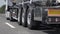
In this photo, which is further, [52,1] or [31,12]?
[31,12]

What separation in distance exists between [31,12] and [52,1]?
181 centimetres

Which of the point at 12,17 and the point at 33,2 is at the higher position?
the point at 33,2

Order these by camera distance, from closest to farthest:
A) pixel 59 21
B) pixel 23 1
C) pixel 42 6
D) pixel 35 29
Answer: pixel 59 21 → pixel 42 6 → pixel 35 29 → pixel 23 1

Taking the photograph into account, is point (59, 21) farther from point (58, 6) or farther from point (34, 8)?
point (34, 8)

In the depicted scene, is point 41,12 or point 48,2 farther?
point 48,2

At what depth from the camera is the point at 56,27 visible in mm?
14883

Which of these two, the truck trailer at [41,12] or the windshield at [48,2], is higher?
the windshield at [48,2]

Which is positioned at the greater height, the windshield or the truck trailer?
the windshield

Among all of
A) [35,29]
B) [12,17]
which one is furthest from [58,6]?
[12,17]

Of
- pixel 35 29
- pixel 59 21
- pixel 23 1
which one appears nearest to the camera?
pixel 59 21

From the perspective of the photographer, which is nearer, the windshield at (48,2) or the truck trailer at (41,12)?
the truck trailer at (41,12)

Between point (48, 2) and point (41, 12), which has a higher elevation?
point (48, 2)

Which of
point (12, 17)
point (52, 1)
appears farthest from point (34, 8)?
point (12, 17)

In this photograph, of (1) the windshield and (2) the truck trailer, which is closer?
(2) the truck trailer
